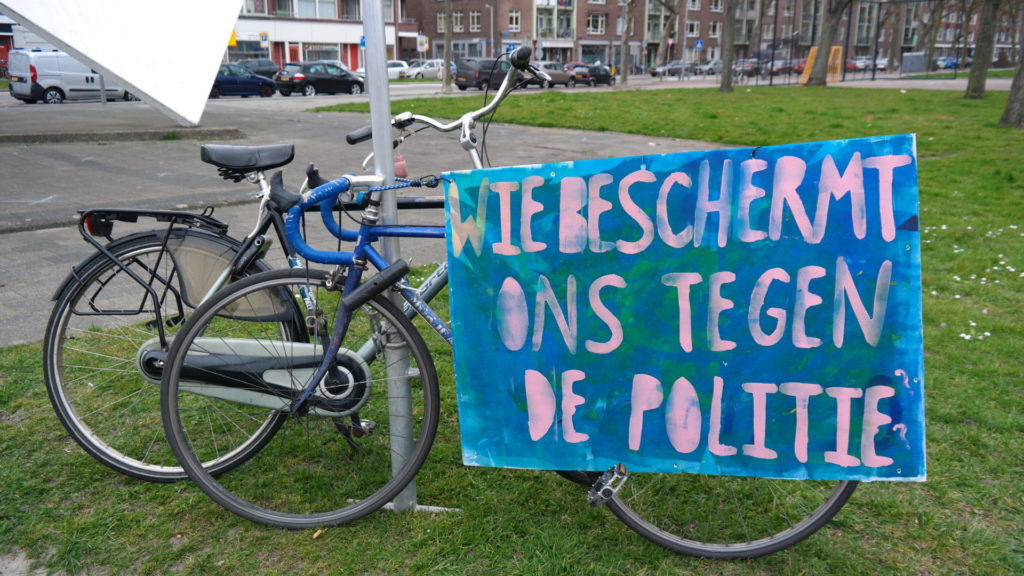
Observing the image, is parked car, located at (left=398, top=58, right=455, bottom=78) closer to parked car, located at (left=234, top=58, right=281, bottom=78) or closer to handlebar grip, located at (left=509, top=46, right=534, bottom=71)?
parked car, located at (left=234, top=58, right=281, bottom=78)

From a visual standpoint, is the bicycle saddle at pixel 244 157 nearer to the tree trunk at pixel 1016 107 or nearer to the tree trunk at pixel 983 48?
the tree trunk at pixel 1016 107

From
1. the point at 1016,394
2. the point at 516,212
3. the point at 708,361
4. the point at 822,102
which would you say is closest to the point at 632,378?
the point at 708,361

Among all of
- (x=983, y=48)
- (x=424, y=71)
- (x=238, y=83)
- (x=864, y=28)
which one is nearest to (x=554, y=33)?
(x=424, y=71)

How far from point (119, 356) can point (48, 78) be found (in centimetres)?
2449

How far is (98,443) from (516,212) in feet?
6.01

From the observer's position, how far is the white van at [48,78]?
76.8 ft

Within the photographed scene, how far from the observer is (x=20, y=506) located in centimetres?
272

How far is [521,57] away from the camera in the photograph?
2469 millimetres

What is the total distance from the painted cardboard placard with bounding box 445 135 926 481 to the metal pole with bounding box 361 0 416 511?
314 millimetres

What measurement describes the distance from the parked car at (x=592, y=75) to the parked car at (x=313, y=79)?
1295 centimetres

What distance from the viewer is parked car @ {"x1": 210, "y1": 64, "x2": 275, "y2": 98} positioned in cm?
3033

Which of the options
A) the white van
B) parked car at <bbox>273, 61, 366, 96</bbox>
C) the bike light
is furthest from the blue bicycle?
parked car at <bbox>273, 61, 366, 96</bbox>

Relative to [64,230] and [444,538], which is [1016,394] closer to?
[444,538]

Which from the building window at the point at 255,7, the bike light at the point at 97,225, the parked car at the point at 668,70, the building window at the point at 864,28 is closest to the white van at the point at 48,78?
the bike light at the point at 97,225
